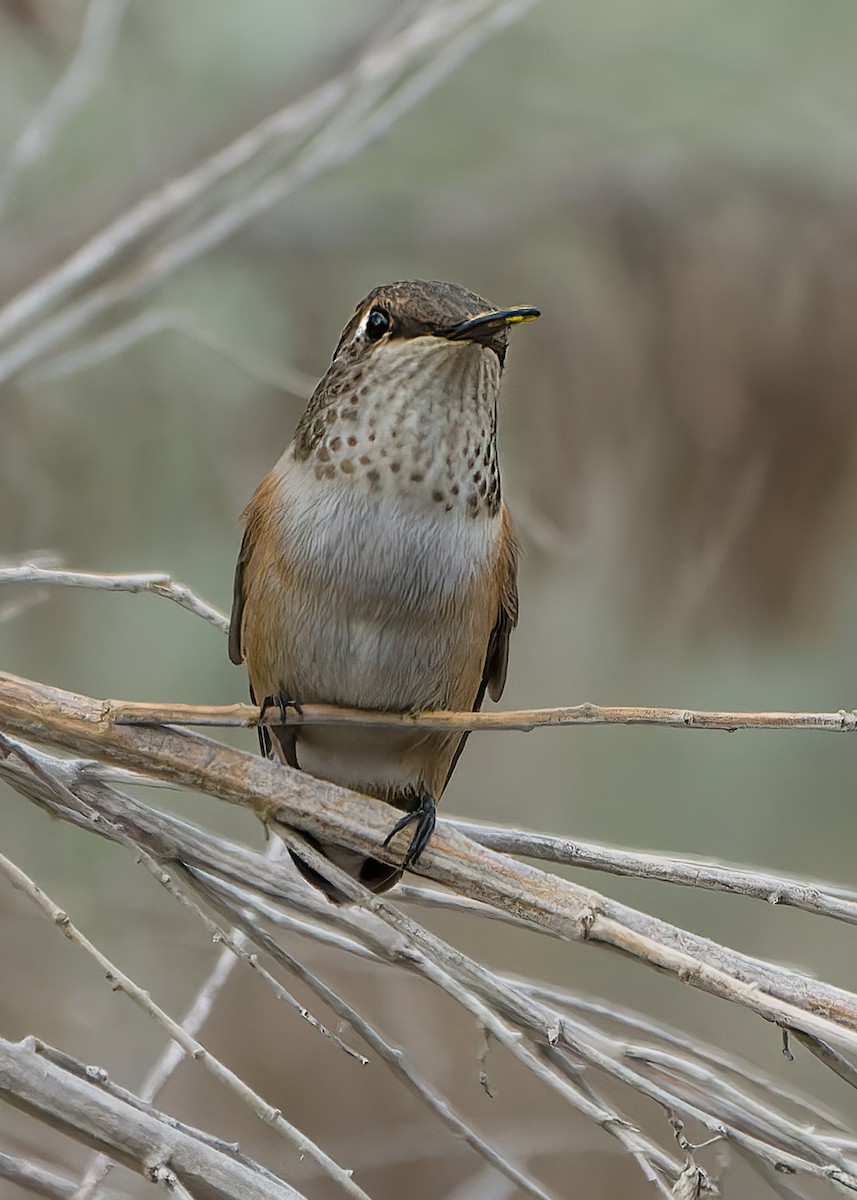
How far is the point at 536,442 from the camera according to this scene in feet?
6.77

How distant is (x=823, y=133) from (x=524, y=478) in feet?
2.75

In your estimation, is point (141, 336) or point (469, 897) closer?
point (469, 897)

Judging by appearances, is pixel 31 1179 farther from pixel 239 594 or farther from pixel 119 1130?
pixel 239 594

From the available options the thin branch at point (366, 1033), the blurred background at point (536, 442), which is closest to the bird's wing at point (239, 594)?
the thin branch at point (366, 1033)

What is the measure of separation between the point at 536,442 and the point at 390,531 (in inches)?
42.0

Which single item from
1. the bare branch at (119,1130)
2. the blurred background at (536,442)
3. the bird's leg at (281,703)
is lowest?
the bare branch at (119,1130)

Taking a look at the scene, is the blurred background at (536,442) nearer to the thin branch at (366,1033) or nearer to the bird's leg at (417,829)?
the bird's leg at (417,829)

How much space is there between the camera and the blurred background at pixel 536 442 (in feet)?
6.56

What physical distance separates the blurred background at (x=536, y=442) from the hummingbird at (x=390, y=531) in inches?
31.0

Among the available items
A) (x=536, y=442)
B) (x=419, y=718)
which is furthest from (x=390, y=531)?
(x=536, y=442)

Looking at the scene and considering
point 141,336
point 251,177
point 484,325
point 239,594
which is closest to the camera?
point 484,325

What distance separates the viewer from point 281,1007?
2.07 meters

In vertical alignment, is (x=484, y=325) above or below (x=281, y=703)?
above

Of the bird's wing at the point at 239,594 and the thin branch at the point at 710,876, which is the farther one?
the bird's wing at the point at 239,594
